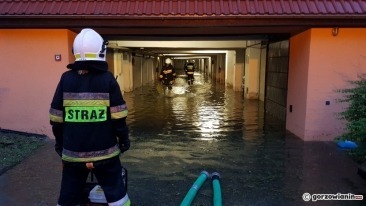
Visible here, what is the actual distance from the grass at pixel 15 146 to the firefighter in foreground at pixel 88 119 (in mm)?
2857

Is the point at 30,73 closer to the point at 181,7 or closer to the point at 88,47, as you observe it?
the point at 181,7

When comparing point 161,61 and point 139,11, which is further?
point 161,61

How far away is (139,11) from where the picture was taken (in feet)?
21.4

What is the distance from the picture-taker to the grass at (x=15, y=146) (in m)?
5.54

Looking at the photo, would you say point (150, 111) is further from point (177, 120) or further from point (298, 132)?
point (298, 132)

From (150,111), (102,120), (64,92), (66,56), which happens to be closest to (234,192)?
(102,120)

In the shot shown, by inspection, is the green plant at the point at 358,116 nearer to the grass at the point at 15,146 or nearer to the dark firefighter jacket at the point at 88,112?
the dark firefighter jacket at the point at 88,112

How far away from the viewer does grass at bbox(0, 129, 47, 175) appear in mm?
5543

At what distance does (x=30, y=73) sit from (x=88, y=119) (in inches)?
Result: 199

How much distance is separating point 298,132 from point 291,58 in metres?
1.89

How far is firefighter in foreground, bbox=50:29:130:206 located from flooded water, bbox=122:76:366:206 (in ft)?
4.31

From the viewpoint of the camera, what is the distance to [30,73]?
7160 millimetres

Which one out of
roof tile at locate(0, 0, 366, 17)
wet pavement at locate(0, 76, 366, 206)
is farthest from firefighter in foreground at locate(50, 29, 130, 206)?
roof tile at locate(0, 0, 366, 17)

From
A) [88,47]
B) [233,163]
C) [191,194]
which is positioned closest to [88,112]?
[88,47]
